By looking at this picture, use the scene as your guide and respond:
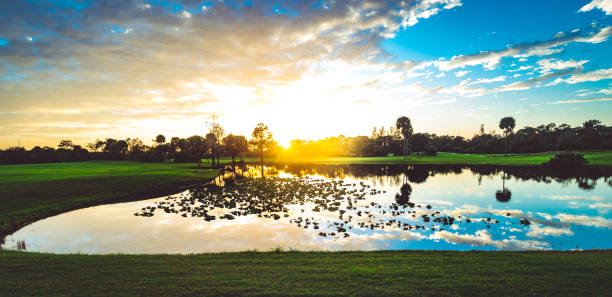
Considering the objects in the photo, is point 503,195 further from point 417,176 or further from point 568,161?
point 568,161

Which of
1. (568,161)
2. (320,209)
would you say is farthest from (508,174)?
(320,209)

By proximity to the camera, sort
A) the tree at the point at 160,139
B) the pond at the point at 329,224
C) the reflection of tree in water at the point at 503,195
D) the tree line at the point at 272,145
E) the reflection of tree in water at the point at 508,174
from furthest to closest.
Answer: the tree at the point at 160,139 < the tree line at the point at 272,145 < the reflection of tree in water at the point at 508,174 < the reflection of tree in water at the point at 503,195 < the pond at the point at 329,224

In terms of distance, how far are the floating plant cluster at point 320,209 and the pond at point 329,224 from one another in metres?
0.10

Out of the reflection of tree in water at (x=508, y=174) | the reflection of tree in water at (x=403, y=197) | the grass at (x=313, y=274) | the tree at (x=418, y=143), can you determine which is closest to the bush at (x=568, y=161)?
the reflection of tree in water at (x=508, y=174)

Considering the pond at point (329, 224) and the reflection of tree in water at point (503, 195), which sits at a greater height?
the pond at point (329, 224)

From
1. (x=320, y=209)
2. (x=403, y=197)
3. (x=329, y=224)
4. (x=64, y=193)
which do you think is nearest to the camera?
(x=329, y=224)

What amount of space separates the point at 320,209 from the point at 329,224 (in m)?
5.36

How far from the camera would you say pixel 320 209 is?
86.6 ft

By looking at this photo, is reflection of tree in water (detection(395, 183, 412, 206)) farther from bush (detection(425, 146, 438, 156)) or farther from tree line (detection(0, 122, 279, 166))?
bush (detection(425, 146, 438, 156))

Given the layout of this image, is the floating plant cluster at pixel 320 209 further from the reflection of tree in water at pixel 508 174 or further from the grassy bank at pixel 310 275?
the reflection of tree in water at pixel 508 174

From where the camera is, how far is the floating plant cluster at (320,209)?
68.8 ft

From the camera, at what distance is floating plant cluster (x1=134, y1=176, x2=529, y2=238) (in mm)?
20969

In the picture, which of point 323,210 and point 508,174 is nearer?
point 323,210

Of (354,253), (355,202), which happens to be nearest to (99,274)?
(354,253)
